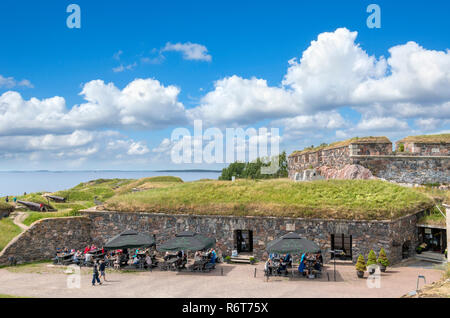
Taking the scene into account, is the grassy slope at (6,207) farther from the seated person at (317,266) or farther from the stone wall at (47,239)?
the seated person at (317,266)

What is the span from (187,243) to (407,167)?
20.7m

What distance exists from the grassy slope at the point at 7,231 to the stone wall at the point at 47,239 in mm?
1565

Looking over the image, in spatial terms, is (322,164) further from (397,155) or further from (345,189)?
(345,189)

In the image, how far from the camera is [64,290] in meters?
16.7

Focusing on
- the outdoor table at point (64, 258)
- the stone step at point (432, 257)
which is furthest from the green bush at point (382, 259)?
the outdoor table at point (64, 258)

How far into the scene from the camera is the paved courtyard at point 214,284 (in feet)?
51.6

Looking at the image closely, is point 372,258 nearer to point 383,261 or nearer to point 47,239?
point 383,261

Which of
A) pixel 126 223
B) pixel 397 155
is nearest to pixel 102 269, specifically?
pixel 126 223

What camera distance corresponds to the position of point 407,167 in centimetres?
2942

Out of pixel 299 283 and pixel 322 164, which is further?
pixel 322 164

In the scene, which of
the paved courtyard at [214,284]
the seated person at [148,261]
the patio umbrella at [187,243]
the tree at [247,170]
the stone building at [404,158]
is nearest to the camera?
the paved courtyard at [214,284]
